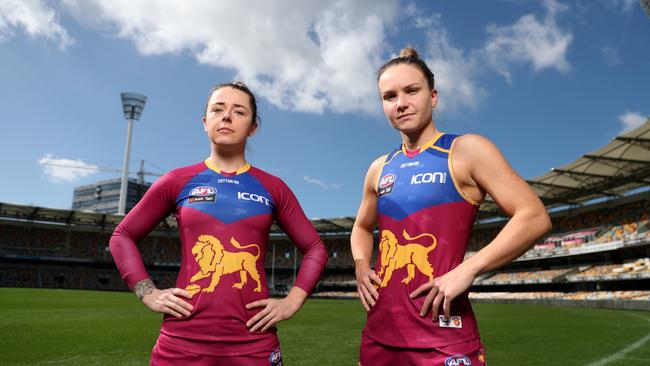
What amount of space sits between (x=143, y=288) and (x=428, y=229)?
61.6 inches

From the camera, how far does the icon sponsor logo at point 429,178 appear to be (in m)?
2.52

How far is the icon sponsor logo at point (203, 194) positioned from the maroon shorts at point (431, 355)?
123 cm

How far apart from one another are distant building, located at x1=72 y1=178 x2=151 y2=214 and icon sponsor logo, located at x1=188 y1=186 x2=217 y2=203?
447 ft

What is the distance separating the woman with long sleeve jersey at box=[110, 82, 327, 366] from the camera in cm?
248

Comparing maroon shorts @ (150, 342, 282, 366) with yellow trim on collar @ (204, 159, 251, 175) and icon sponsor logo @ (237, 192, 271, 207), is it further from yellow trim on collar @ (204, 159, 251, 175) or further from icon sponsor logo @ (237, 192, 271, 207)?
yellow trim on collar @ (204, 159, 251, 175)

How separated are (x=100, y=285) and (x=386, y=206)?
61299mm

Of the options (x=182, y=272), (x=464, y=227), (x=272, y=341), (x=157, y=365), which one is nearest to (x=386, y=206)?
(x=464, y=227)

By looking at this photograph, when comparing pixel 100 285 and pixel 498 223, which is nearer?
pixel 498 223

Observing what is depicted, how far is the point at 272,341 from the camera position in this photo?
8.36 feet

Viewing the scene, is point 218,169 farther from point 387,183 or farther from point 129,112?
point 129,112

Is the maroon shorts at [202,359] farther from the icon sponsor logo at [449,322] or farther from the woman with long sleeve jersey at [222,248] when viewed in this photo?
the icon sponsor logo at [449,322]

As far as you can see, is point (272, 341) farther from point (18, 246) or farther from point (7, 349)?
point (18, 246)

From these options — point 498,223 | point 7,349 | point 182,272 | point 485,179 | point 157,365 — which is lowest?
point 7,349

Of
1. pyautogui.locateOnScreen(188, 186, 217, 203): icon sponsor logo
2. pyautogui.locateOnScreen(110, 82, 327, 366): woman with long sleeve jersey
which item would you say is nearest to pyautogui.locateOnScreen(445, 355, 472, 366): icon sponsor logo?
pyautogui.locateOnScreen(110, 82, 327, 366): woman with long sleeve jersey
